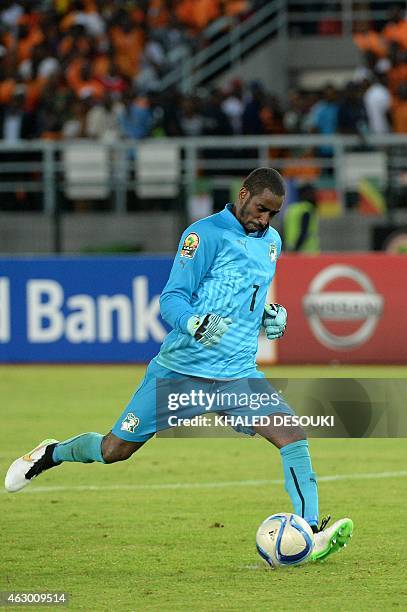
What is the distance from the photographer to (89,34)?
25.1 meters

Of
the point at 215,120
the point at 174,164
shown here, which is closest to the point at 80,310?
the point at 174,164

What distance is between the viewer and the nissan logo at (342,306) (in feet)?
61.5

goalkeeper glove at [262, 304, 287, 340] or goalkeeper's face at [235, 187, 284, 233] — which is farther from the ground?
goalkeeper's face at [235, 187, 284, 233]

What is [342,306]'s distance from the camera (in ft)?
61.4

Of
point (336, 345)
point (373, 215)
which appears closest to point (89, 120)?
point (373, 215)

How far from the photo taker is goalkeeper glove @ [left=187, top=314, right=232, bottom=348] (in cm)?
721

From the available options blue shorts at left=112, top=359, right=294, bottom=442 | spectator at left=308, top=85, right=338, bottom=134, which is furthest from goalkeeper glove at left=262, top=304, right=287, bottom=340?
spectator at left=308, top=85, right=338, bottom=134

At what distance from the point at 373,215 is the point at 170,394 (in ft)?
48.8

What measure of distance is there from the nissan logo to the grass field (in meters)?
4.63

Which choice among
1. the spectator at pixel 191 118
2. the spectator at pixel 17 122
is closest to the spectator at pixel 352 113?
the spectator at pixel 191 118

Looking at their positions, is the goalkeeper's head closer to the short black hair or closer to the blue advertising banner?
the short black hair

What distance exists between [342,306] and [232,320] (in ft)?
36.6

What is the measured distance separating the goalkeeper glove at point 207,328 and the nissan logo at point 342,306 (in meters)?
11.6

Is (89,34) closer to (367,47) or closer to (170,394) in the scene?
(367,47)
